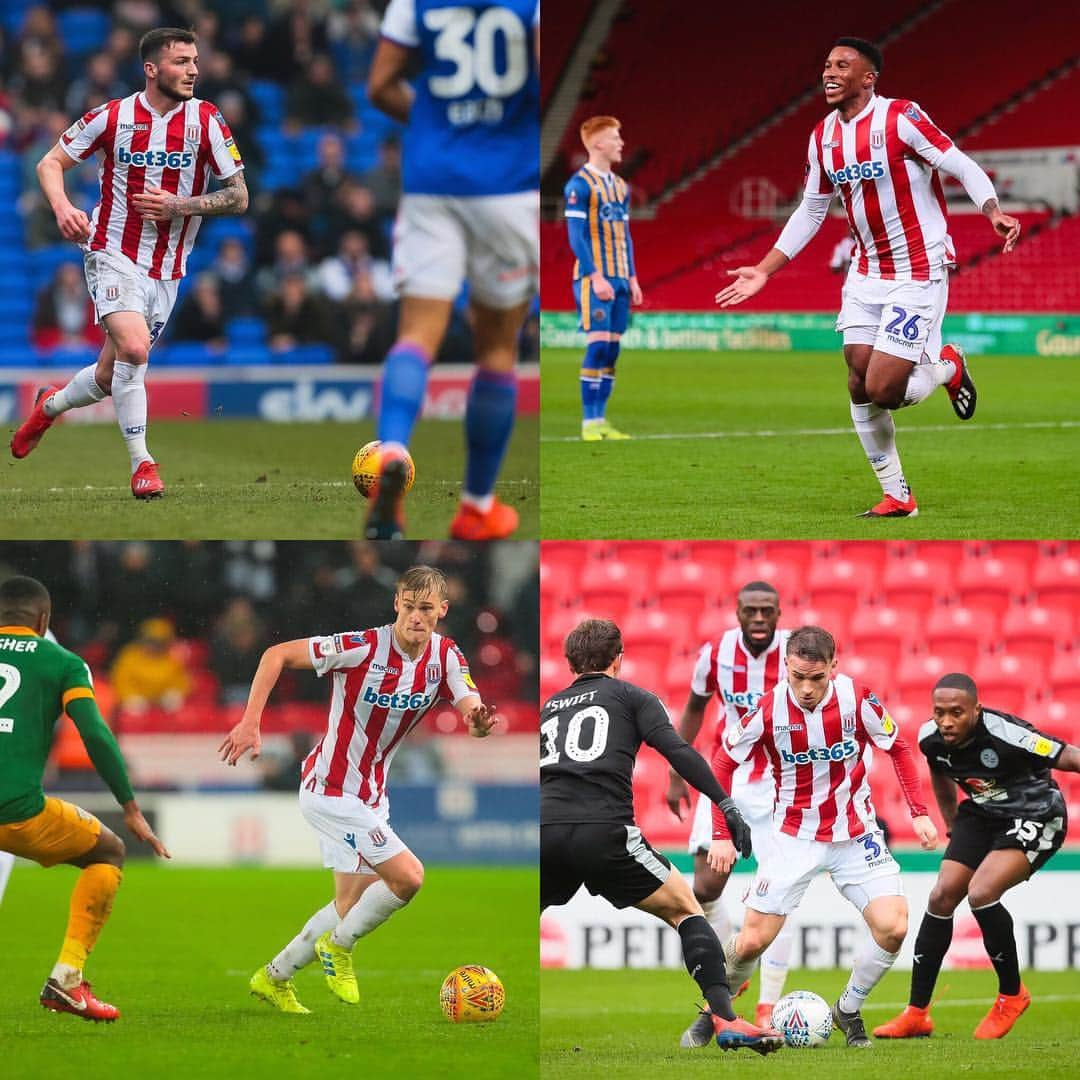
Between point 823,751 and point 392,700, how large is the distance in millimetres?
1558

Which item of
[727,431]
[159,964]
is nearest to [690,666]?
[727,431]

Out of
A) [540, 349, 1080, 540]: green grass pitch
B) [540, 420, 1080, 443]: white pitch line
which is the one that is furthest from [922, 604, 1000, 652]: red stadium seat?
[540, 420, 1080, 443]: white pitch line

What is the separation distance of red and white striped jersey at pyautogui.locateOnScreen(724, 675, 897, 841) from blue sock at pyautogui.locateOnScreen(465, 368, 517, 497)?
4.33 feet

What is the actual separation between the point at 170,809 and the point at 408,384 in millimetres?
6602

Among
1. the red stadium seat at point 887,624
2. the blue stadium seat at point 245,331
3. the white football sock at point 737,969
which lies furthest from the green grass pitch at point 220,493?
the blue stadium seat at point 245,331

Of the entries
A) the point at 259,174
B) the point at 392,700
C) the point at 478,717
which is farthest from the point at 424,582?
the point at 259,174

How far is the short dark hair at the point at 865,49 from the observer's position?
20.1 ft

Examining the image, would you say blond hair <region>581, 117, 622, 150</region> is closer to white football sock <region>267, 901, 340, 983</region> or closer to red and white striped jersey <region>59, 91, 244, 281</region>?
red and white striped jersey <region>59, 91, 244, 281</region>

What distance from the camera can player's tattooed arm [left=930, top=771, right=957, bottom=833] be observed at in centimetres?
606

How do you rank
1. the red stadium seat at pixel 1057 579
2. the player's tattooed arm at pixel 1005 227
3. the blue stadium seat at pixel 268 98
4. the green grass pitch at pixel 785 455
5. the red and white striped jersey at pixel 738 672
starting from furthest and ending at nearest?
the blue stadium seat at pixel 268 98 < the red stadium seat at pixel 1057 579 < the green grass pitch at pixel 785 455 < the red and white striped jersey at pixel 738 672 < the player's tattooed arm at pixel 1005 227

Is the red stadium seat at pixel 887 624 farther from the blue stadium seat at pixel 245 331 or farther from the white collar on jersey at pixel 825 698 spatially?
the blue stadium seat at pixel 245 331

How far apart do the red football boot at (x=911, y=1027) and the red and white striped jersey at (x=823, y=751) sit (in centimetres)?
78

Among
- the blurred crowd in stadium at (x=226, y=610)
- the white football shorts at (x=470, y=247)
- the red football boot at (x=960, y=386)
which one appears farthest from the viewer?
the blurred crowd in stadium at (x=226, y=610)

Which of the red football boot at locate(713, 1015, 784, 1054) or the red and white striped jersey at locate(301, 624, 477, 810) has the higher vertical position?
the red and white striped jersey at locate(301, 624, 477, 810)
